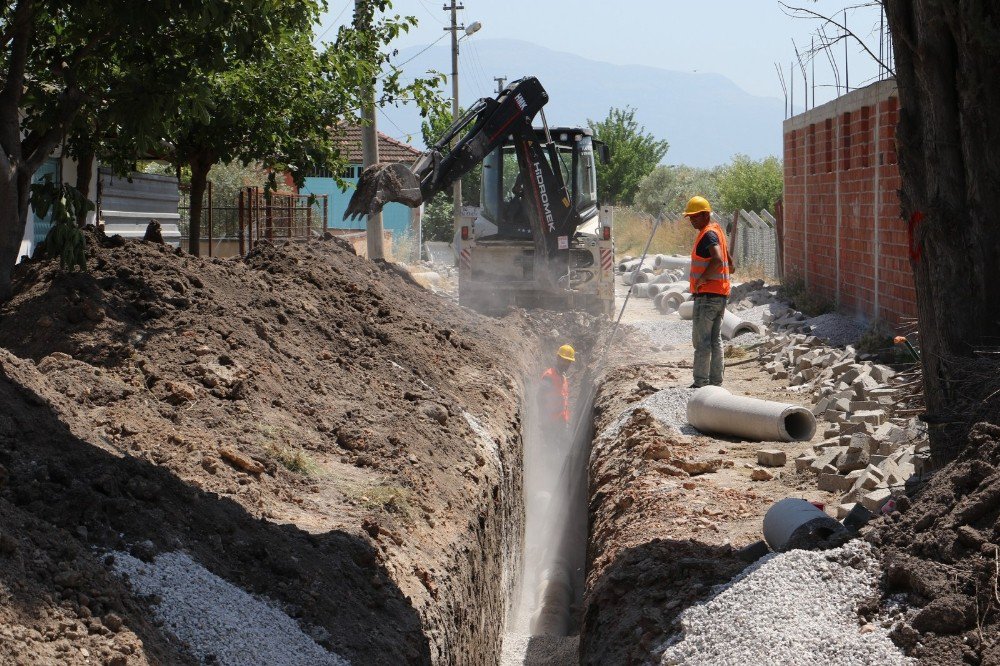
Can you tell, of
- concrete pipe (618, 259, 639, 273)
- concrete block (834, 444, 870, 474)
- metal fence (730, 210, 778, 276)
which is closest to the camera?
concrete block (834, 444, 870, 474)

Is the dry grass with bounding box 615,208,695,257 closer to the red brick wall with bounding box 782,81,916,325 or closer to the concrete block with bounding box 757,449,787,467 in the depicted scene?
the red brick wall with bounding box 782,81,916,325

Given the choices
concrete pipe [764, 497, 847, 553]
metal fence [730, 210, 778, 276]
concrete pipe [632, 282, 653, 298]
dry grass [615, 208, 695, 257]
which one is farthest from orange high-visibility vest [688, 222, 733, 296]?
dry grass [615, 208, 695, 257]

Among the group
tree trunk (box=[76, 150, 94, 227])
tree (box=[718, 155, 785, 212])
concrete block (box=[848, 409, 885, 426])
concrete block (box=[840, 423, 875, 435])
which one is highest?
tree (box=[718, 155, 785, 212])

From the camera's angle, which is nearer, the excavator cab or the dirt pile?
the dirt pile

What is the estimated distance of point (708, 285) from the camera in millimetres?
10461

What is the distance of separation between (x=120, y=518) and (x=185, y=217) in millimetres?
21404

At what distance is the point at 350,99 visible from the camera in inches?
514

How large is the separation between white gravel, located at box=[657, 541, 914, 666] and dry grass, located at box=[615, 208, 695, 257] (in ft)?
106

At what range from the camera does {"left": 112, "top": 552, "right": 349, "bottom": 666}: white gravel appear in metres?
4.06

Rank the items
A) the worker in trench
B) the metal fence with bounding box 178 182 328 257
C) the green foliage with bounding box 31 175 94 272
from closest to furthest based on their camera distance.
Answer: the green foliage with bounding box 31 175 94 272, the worker in trench, the metal fence with bounding box 178 182 328 257

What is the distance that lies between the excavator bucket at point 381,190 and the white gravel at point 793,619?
8884 millimetres

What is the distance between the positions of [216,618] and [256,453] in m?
2.10

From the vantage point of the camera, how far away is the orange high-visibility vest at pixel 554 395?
41.1ft

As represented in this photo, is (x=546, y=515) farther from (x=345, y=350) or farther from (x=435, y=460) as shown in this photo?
(x=435, y=460)
